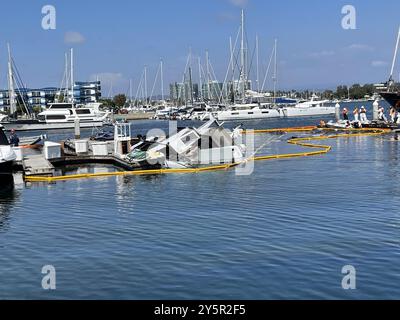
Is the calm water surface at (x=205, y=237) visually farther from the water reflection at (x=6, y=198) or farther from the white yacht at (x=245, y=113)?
the white yacht at (x=245, y=113)

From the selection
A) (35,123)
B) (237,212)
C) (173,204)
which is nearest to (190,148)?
(173,204)

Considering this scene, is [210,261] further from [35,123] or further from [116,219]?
[35,123]

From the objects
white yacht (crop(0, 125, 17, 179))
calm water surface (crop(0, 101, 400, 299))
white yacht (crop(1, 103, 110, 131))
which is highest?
white yacht (crop(1, 103, 110, 131))

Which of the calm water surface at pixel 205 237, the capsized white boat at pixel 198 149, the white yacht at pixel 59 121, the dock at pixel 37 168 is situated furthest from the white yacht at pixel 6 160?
the white yacht at pixel 59 121

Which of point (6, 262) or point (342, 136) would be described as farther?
point (342, 136)

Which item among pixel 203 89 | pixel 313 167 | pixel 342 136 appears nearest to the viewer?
pixel 313 167

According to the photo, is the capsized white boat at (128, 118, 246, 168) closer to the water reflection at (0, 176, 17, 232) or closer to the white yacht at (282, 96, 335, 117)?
the water reflection at (0, 176, 17, 232)

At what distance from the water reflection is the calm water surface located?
0.09m

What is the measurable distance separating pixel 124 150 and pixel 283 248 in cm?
2389

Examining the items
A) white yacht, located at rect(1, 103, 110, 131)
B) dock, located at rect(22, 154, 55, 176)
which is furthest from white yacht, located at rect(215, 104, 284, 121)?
dock, located at rect(22, 154, 55, 176)

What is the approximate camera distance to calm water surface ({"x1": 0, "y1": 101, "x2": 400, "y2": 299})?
42.0 ft
